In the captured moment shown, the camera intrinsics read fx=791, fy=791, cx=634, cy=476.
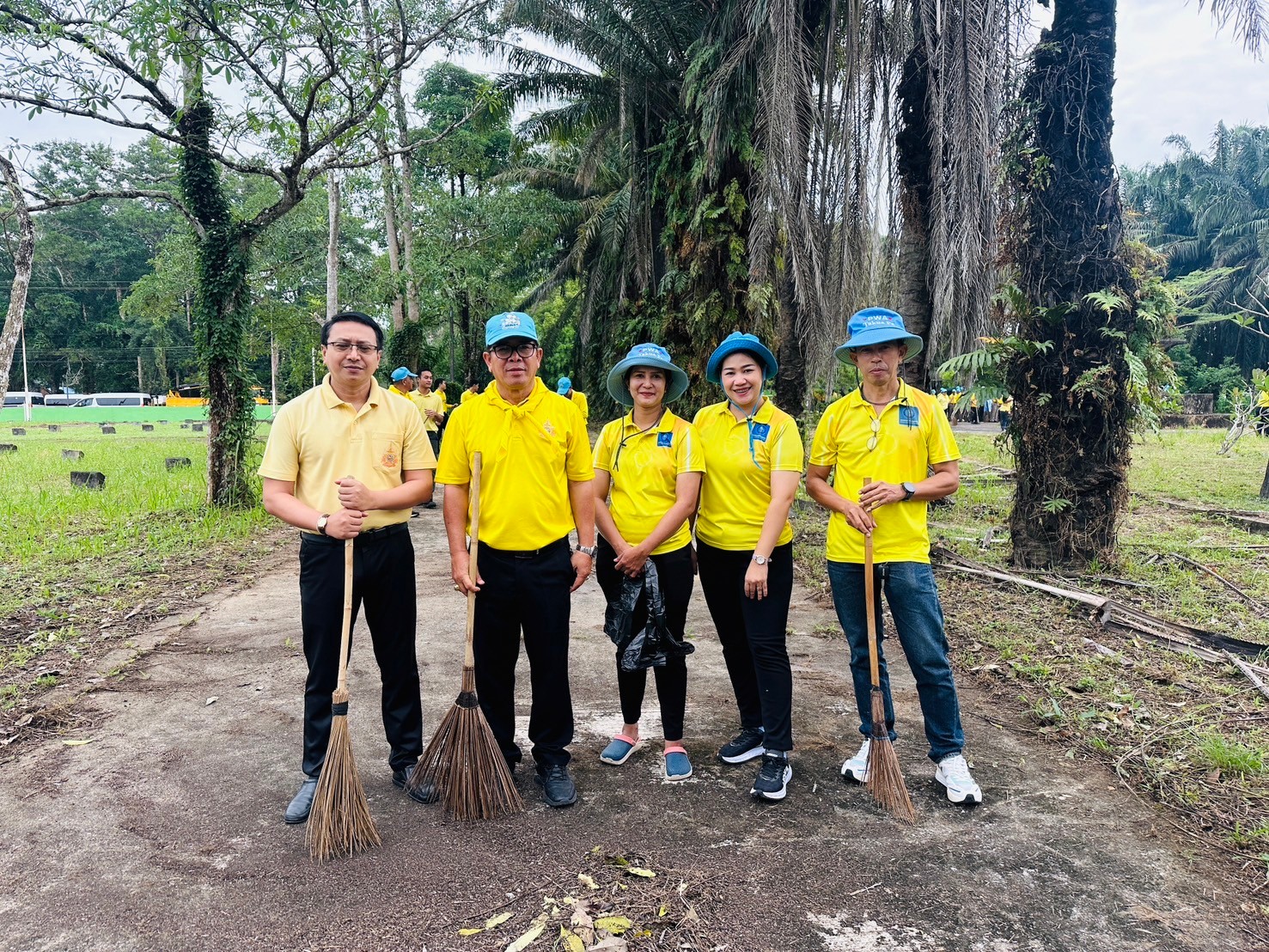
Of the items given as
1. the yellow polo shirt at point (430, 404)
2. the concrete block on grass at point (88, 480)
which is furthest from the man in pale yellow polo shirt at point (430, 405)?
the concrete block on grass at point (88, 480)

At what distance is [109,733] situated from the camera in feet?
12.5

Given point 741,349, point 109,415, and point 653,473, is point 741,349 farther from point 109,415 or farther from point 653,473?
point 109,415

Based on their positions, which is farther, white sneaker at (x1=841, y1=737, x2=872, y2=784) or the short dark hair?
white sneaker at (x1=841, y1=737, x2=872, y2=784)

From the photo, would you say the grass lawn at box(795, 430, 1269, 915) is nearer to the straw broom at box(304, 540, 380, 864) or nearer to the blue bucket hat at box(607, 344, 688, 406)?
the blue bucket hat at box(607, 344, 688, 406)

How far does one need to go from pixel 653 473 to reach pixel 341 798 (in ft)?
5.61

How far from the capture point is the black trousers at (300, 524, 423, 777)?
3.05 m

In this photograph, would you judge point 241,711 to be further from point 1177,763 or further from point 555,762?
point 1177,763

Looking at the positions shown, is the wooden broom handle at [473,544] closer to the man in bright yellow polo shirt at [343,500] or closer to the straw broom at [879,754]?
the man in bright yellow polo shirt at [343,500]

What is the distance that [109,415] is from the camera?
41094mm

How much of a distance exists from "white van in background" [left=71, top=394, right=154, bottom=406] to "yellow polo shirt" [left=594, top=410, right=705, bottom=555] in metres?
58.2

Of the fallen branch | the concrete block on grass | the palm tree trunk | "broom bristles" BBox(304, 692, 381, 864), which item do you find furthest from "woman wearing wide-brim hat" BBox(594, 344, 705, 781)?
the concrete block on grass

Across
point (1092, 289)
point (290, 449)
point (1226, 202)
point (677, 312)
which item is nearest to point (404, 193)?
point (677, 312)

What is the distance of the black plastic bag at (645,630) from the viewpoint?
336cm

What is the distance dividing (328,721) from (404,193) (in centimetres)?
2053
